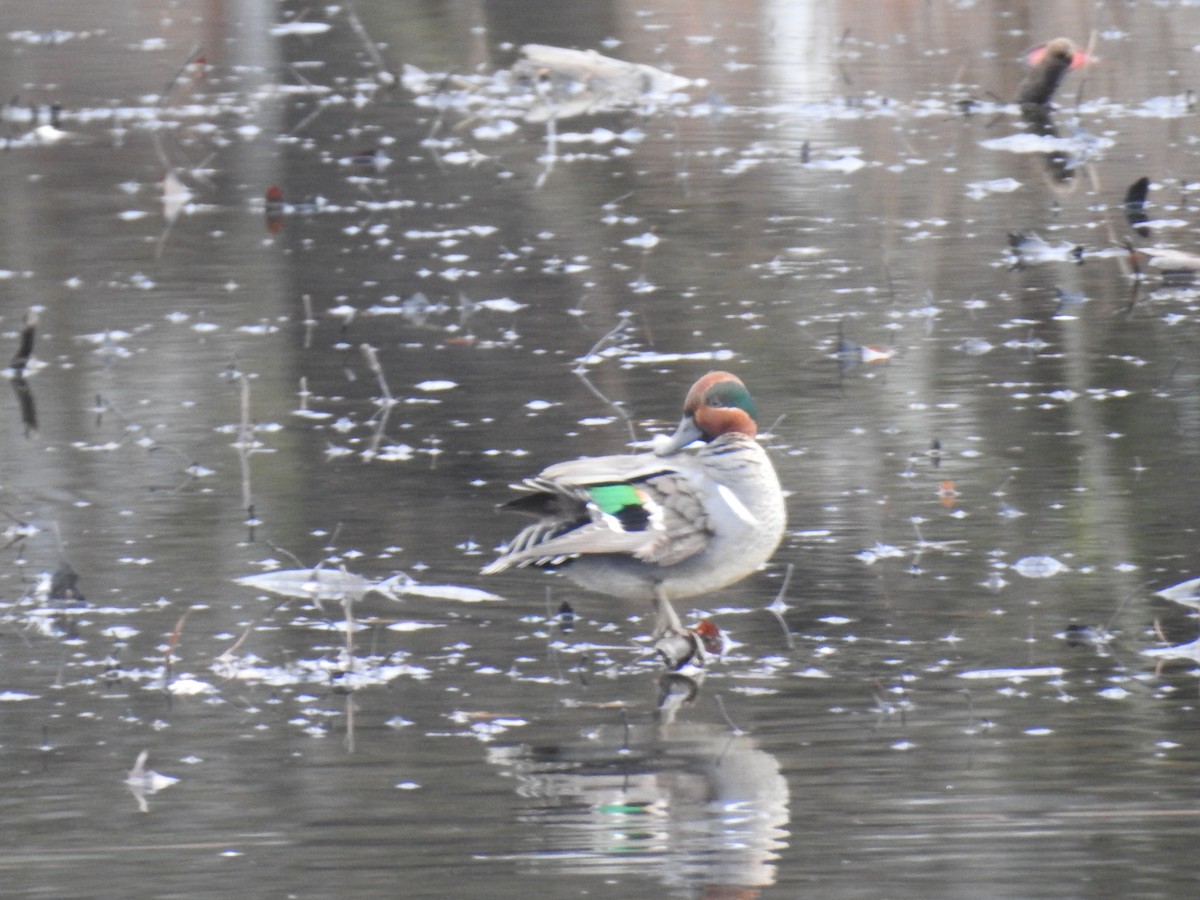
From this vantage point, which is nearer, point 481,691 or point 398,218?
point 481,691

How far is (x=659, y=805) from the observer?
4.91 m

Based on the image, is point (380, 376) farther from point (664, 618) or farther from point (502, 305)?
point (664, 618)

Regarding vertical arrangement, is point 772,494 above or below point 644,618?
above

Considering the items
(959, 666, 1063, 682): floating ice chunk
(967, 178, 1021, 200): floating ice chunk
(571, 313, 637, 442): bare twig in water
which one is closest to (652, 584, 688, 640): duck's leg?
(959, 666, 1063, 682): floating ice chunk

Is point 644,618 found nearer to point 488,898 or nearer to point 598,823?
point 598,823

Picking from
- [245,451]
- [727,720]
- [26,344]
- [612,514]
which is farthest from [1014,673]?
[26,344]

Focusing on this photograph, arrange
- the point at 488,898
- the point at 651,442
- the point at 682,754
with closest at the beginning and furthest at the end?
1. the point at 488,898
2. the point at 682,754
3. the point at 651,442

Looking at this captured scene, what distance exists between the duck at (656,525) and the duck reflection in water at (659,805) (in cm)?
50

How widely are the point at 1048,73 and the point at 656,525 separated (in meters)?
10.0

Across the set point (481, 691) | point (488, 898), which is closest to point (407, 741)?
point (481, 691)

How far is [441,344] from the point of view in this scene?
9.60 meters

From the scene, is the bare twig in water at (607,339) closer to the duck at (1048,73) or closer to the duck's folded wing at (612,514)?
the duck's folded wing at (612,514)

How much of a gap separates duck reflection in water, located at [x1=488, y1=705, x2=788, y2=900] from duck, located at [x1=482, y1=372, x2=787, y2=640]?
50cm

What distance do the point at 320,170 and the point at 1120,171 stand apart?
185 inches
